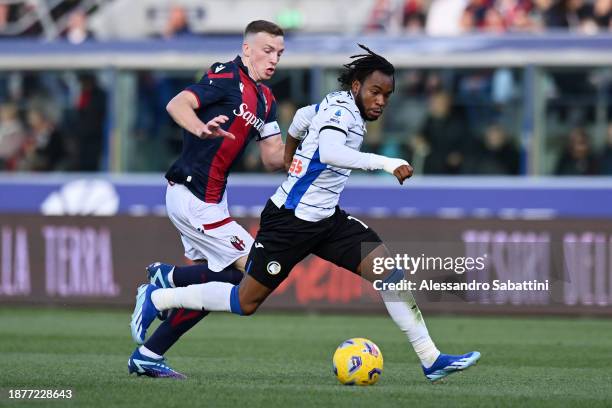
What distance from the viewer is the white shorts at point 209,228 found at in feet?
30.3

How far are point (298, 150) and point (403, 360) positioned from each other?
309 cm

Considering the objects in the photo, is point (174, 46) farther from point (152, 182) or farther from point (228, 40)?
point (152, 182)

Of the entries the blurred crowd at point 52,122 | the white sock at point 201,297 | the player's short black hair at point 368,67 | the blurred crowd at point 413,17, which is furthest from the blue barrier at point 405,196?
the player's short black hair at point 368,67

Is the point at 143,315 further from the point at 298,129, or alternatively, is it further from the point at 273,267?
the point at 298,129

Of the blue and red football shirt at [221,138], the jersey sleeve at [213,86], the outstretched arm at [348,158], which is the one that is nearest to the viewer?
the outstretched arm at [348,158]

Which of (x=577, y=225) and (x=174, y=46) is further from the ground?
(x=174, y=46)

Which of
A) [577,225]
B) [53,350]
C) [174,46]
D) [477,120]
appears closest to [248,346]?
[53,350]

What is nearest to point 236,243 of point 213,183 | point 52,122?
point 213,183

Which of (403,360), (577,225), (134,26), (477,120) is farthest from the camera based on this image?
(134,26)

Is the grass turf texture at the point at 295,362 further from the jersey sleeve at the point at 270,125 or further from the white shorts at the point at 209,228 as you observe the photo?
the jersey sleeve at the point at 270,125

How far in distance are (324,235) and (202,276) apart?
109cm

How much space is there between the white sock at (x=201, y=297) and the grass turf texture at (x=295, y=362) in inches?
21.3

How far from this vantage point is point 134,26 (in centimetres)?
2273

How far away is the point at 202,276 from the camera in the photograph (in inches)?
367
